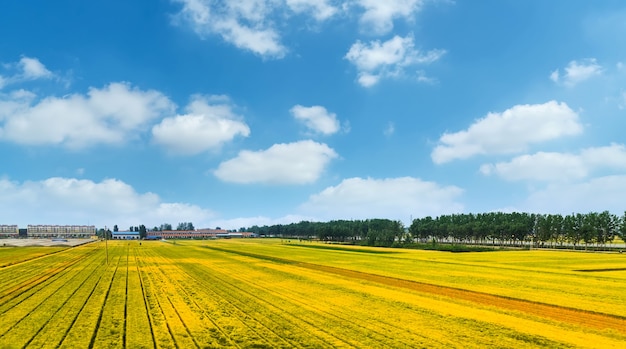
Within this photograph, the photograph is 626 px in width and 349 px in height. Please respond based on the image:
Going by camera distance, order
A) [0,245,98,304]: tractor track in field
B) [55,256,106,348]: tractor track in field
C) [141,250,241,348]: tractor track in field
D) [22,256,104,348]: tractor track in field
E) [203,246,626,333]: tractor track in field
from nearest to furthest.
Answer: [141,250,241,348]: tractor track in field
[55,256,106,348]: tractor track in field
[22,256,104,348]: tractor track in field
[203,246,626,333]: tractor track in field
[0,245,98,304]: tractor track in field

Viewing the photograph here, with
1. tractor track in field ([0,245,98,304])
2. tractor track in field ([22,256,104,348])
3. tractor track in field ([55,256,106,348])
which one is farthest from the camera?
tractor track in field ([0,245,98,304])

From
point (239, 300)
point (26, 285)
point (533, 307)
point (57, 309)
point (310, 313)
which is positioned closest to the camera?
point (310, 313)

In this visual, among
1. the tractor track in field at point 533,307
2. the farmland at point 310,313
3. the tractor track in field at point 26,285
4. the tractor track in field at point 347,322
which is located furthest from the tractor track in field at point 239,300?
the tractor track in field at point 26,285

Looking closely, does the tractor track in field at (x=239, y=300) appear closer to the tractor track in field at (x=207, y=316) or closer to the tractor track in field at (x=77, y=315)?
the tractor track in field at (x=207, y=316)

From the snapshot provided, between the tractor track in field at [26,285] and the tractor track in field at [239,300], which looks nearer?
the tractor track in field at [239,300]

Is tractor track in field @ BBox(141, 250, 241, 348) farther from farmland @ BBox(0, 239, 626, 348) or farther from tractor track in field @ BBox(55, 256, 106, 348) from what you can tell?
tractor track in field @ BBox(55, 256, 106, 348)

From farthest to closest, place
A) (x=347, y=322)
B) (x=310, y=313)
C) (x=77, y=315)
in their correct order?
1. (x=310, y=313)
2. (x=77, y=315)
3. (x=347, y=322)

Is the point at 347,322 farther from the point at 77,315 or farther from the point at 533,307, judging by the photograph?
the point at 77,315

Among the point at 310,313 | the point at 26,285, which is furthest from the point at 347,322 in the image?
the point at 26,285

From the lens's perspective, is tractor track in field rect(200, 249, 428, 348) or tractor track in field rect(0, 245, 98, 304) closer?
tractor track in field rect(200, 249, 428, 348)

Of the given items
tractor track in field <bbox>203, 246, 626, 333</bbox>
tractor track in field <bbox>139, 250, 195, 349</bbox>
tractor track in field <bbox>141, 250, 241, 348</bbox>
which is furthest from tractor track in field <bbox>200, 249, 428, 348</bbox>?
tractor track in field <bbox>203, 246, 626, 333</bbox>

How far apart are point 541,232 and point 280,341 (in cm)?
16790

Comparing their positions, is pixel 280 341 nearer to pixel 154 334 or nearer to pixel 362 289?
pixel 154 334

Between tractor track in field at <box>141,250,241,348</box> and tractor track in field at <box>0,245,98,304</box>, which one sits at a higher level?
tractor track in field at <box>141,250,241,348</box>
